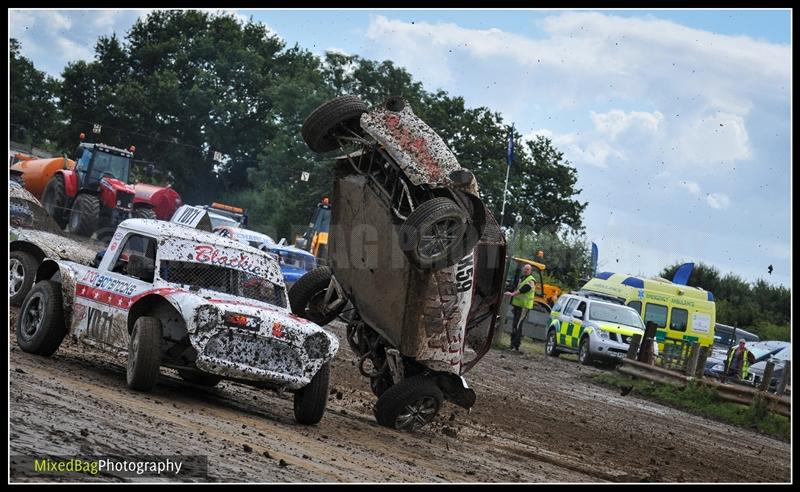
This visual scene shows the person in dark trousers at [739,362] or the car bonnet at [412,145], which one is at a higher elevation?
the car bonnet at [412,145]

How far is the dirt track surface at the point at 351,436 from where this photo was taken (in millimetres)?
8445

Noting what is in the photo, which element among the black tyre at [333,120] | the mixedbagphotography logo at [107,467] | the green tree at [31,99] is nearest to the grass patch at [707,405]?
the black tyre at [333,120]

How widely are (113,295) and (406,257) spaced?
301 centimetres

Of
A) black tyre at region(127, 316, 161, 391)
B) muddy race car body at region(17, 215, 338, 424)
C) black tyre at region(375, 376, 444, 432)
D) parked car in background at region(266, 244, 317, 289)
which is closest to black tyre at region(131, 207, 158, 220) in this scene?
parked car in background at region(266, 244, 317, 289)

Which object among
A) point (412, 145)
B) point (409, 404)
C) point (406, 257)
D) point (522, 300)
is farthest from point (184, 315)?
point (522, 300)

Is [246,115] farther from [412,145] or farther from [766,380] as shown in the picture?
[412,145]

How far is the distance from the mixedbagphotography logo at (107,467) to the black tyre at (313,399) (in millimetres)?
3325

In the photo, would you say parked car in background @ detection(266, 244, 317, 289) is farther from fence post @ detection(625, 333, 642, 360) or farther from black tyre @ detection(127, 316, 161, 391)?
black tyre @ detection(127, 316, 161, 391)

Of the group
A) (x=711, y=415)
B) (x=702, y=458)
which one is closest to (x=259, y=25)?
(x=711, y=415)

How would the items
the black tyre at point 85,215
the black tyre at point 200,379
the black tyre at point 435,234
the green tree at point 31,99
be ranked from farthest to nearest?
the green tree at point 31,99, the black tyre at point 85,215, the black tyre at point 200,379, the black tyre at point 435,234

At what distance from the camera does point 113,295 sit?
11.9 m

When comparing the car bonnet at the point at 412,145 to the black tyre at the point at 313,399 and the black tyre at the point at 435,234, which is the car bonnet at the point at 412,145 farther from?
the black tyre at the point at 313,399

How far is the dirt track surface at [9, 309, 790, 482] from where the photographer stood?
8445mm

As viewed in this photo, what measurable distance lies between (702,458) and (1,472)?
939cm
